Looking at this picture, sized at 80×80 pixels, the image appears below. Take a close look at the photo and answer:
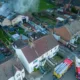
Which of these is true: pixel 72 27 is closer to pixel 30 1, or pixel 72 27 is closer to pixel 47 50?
pixel 47 50

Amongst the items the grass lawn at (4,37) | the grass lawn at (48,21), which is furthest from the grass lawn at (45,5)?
the grass lawn at (4,37)

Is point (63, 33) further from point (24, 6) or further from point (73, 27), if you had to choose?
point (24, 6)

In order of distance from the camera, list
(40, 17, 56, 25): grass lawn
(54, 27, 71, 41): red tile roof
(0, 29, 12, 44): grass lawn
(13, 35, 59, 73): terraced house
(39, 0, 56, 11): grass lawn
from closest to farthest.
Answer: (13, 35, 59, 73): terraced house → (54, 27, 71, 41): red tile roof → (0, 29, 12, 44): grass lawn → (40, 17, 56, 25): grass lawn → (39, 0, 56, 11): grass lawn

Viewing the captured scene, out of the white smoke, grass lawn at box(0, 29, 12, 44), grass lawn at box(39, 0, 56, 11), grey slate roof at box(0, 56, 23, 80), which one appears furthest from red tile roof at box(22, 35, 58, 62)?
grass lawn at box(39, 0, 56, 11)

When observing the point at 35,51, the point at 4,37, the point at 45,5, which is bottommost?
the point at 4,37

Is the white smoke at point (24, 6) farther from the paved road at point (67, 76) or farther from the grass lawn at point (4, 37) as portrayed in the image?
the paved road at point (67, 76)

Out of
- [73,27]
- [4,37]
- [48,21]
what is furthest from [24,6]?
[73,27]

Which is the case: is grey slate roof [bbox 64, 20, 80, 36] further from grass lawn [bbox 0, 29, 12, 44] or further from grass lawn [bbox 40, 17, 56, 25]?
grass lawn [bbox 0, 29, 12, 44]
